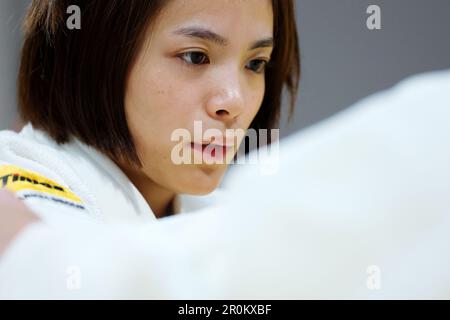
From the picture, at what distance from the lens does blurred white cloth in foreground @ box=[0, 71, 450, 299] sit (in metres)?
0.25

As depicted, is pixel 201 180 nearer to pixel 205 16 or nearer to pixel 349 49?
pixel 205 16

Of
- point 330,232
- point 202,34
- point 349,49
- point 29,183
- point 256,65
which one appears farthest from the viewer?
point 349,49

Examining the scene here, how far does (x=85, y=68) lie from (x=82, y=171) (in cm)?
13

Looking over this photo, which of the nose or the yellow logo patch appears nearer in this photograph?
the yellow logo patch

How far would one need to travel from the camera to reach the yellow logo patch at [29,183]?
0.56 metres

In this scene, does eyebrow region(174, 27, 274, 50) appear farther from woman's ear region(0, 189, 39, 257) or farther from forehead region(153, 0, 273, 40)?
woman's ear region(0, 189, 39, 257)

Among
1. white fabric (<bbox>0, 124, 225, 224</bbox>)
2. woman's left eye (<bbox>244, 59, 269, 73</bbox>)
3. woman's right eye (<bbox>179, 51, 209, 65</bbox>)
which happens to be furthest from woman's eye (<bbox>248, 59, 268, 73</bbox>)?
white fabric (<bbox>0, 124, 225, 224</bbox>)

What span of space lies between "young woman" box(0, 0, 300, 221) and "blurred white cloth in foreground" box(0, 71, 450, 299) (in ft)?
1.21

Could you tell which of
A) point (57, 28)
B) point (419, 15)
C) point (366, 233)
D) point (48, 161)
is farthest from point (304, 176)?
point (419, 15)

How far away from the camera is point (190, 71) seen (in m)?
0.69

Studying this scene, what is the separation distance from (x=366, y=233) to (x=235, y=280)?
56 millimetres

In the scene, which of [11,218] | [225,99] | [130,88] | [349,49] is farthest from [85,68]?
[349,49]

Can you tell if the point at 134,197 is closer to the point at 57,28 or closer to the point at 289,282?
the point at 57,28
